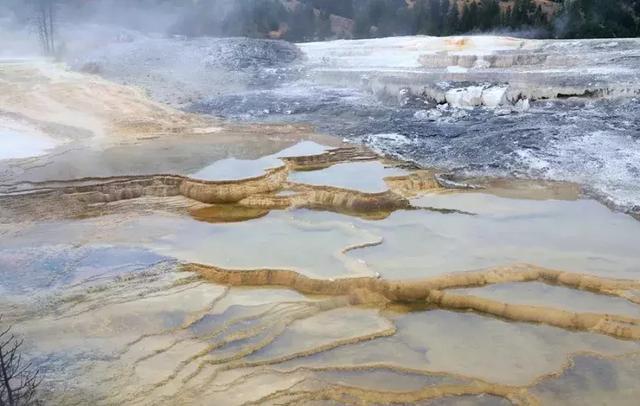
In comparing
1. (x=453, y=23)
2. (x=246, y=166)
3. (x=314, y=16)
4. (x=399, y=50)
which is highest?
(x=314, y=16)

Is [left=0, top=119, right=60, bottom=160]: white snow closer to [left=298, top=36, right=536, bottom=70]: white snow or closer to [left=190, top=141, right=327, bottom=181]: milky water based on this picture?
[left=190, top=141, right=327, bottom=181]: milky water

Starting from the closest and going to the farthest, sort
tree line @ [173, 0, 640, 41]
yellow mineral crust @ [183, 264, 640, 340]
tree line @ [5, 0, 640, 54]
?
yellow mineral crust @ [183, 264, 640, 340], tree line @ [5, 0, 640, 54], tree line @ [173, 0, 640, 41]

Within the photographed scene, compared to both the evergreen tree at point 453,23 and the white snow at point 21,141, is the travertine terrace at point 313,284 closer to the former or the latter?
the white snow at point 21,141

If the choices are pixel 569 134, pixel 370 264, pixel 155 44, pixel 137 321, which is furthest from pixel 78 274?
pixel 155 44

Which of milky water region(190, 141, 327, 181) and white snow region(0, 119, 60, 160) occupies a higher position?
white snow region(0, 119, 60, 160)

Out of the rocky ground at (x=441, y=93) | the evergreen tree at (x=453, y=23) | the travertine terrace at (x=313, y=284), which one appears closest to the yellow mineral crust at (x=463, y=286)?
the travertine terrace at (x=313, y=284)

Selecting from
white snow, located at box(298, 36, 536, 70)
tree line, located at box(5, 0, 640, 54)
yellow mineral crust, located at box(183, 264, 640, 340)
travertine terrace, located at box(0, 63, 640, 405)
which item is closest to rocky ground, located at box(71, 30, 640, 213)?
white snow, located at box(298, 36, 536, 70)

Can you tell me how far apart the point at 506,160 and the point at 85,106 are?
24.5 feet

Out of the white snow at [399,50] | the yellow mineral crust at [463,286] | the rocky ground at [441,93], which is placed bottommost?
the yellow mineral crust at [463,286]

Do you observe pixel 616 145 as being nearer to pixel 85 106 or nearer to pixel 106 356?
pixel 106 356

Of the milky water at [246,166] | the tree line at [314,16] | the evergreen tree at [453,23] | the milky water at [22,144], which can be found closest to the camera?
the milky water at [246,166]

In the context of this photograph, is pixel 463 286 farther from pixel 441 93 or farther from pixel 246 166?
pixel 441 93

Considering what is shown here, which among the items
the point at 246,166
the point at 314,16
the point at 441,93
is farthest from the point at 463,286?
the point at 314,16

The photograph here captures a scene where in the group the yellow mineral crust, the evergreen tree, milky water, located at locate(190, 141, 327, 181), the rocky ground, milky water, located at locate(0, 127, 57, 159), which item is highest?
the evergreen tree
